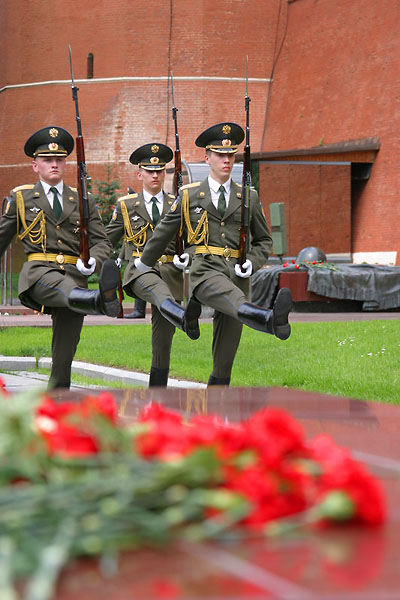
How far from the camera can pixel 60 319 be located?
6.12 meters

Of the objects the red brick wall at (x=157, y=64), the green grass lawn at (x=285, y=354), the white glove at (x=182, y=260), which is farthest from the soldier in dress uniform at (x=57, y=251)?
the red brick wall at (x=157, y=64)

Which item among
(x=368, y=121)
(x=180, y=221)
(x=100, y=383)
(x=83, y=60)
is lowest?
(x=100, y=383)

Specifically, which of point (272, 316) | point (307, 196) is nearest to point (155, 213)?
point (272, 316)

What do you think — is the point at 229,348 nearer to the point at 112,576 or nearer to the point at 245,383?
the point at 245,383

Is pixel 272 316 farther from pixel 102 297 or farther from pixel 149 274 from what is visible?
pixel 149 274

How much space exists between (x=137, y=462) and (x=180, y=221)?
16.5 ft

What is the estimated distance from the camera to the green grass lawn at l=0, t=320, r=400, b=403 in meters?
7.70

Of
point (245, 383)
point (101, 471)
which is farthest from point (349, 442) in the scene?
point (245, 383)

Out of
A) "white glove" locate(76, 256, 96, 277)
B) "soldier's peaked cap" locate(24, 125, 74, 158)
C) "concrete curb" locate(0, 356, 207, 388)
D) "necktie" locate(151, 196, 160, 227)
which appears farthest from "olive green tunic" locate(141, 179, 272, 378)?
"concrete curb" locate(0, 356, 207, 388)

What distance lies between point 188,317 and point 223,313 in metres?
0.24

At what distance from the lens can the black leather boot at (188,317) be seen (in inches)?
248

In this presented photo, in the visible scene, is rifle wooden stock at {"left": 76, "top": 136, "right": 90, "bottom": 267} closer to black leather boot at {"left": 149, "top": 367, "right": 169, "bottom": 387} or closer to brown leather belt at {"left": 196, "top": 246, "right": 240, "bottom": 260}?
brown leather belt at {"left": 196, "top": 246, "right": 240, "bottom": 260}

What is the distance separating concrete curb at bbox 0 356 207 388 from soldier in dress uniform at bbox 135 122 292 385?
1.41m

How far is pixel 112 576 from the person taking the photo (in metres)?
1.50
